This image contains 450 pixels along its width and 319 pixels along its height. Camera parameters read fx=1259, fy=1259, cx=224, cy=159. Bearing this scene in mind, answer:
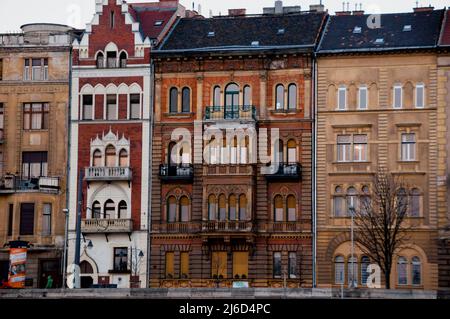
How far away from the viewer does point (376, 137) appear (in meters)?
72.8

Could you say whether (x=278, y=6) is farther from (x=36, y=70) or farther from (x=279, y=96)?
(x=36, y=70)

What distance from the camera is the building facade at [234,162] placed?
7319 centimetres

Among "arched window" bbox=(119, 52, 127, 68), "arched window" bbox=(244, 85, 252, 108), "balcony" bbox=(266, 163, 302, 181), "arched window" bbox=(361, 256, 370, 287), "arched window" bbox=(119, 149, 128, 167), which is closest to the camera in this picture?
"arched window" bbox=(361, 256, 370, 287)

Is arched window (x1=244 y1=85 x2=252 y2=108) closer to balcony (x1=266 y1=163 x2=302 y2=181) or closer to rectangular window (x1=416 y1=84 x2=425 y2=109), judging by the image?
balcony (x1=266 y1=163 x2=302 y2=181)

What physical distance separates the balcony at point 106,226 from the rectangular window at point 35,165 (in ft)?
14.7

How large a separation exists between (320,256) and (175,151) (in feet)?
35.5

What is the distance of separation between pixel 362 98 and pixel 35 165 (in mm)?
20329

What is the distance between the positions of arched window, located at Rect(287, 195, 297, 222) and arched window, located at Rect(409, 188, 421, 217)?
6.75 m

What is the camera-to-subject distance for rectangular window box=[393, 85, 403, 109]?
72688mm

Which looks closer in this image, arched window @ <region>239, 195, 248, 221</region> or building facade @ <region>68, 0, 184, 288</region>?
arched window @ <region>239, 195, 248, 221</region>

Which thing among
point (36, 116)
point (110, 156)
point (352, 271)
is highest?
point (36, 116)

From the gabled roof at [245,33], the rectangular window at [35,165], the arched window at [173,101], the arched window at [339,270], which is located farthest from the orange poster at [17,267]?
the arched window at [339,270]

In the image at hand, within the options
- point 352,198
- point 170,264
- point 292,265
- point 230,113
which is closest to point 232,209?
point 292,265

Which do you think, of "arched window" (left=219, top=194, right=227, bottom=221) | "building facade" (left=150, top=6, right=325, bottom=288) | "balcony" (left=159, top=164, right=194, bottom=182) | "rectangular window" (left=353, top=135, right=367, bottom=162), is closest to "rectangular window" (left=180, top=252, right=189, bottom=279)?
"building facade" (left=150, top=6, right=325, bottom=288)
